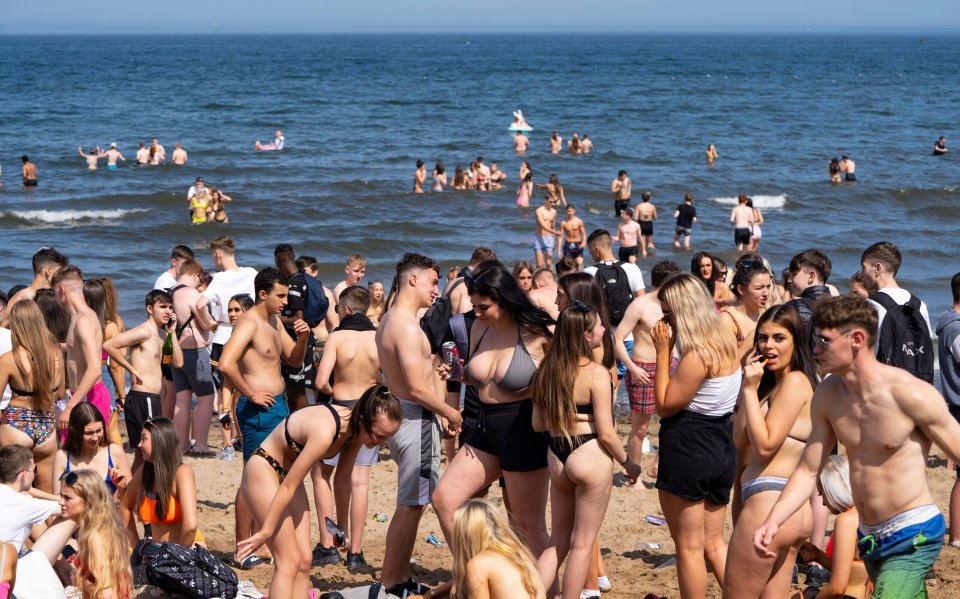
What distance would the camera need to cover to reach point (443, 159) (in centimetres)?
3488

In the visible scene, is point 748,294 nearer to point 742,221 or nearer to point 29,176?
point 742,221

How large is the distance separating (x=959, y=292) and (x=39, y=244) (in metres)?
19.0

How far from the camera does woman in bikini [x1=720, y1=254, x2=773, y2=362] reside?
6.32 metres

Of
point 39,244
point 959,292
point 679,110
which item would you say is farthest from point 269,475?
point 679,110

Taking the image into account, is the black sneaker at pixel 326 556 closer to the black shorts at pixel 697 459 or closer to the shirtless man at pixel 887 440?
the black shorts at pixel 697 459

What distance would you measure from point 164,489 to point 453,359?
1.80 metres

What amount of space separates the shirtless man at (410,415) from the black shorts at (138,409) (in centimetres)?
307

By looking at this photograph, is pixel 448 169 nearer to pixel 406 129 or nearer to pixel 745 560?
pixel 406 129

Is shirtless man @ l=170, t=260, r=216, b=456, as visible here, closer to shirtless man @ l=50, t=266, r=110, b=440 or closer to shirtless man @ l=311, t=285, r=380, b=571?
shirtless man @ l=50, t=266, r=110, b=440

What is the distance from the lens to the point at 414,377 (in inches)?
213

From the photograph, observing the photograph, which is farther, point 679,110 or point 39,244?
point 679,110

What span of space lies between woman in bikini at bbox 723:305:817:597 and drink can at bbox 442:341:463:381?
2103 millimetres

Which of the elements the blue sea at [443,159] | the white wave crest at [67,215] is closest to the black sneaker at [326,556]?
the blue sea at [443,159]

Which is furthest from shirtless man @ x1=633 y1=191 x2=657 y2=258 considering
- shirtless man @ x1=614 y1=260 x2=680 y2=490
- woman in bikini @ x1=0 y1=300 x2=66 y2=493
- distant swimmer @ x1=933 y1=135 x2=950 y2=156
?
distant swimmer @ x1=933 y1=135 x2=950 y2=156
